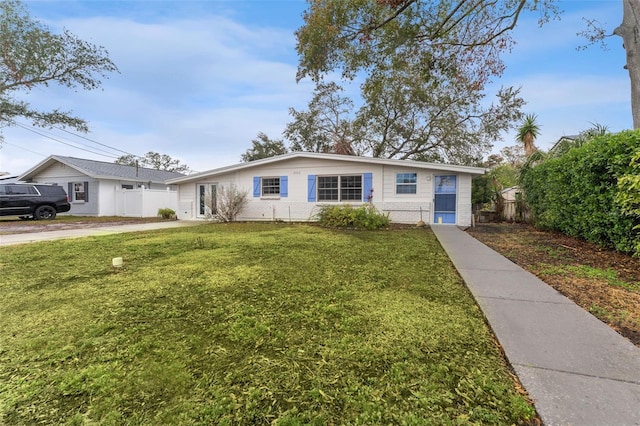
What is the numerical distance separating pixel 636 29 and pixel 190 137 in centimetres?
2228

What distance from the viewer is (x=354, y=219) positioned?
395 inches

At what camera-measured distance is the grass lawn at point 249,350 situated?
1411mm

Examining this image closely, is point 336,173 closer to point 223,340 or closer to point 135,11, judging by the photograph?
point 135,11

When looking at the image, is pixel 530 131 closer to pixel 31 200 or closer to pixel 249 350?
pixel 249 350

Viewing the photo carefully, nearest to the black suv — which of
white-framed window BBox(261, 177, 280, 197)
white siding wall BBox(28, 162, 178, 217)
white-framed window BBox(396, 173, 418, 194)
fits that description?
white siding wall BBox(28, 162, 178, 217)

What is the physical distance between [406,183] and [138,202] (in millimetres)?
15437

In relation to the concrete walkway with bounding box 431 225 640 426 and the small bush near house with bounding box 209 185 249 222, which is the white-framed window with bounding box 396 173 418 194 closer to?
the small bush near house with bounding box 209 185 249 222

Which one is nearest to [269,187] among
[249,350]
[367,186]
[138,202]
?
[367,186]

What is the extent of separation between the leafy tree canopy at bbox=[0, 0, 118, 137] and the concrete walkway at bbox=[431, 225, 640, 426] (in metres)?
20.7

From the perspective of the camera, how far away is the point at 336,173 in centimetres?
1220

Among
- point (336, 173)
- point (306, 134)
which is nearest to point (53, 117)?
point (306, 134)

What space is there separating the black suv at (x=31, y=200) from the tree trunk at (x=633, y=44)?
2182 centimetres

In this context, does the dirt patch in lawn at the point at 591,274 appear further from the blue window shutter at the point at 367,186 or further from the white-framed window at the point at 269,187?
the white-framed window at the point at 269,187

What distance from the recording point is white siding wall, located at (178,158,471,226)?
1130cm
